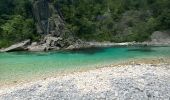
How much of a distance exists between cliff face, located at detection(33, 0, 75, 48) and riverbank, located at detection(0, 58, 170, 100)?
46.0m

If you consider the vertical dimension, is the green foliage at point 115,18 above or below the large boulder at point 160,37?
above

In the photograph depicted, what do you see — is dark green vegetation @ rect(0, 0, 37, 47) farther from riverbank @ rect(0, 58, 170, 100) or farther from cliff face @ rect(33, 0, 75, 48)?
riverbank @ rect(0, 58, 170, 100)

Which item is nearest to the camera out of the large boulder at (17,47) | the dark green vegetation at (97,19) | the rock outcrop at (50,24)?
the large boulder at (17,47)

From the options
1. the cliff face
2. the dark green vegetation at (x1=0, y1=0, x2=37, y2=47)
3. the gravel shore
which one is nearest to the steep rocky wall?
the cliff face

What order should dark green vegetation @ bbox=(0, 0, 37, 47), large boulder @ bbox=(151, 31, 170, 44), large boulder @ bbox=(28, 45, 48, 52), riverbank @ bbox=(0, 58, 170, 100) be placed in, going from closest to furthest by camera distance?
riverbank @ bbox=(0, 58, 170, 100) → large boulder @ bbox=(28, 45, 48, 52) → dark green vegetation @ bbox=(0, 0, 37, 47) → large boulder @ bbox=(151, 31, 170, 44)

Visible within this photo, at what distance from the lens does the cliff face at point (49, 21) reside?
76.1m

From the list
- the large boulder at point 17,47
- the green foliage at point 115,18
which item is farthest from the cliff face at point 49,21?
the large boulder at point 17,47

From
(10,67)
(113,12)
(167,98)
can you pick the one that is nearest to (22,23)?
(113,12)

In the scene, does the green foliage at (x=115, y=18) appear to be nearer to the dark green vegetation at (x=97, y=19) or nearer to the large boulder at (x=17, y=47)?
the dark green vegetation at (x=97, y=19)

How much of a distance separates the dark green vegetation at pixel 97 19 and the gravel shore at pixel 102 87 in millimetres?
46123

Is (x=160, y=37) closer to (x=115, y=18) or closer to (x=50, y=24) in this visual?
(x=115, y=18)

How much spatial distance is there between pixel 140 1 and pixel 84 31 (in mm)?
18738

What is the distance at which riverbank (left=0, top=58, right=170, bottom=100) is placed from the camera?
23.8 meters

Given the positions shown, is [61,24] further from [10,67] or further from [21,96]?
[21,96]
